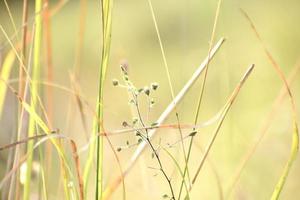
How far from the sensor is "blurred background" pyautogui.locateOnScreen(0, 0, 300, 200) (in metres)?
1.01

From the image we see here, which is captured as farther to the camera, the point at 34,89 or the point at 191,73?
the point at 191,73

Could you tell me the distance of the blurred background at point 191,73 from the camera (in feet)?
3.31

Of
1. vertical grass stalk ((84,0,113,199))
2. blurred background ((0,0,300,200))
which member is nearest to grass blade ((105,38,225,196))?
vertical grass stalk ((84,0,113,199))

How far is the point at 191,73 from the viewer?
138 cm

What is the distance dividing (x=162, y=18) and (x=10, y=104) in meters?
0.63

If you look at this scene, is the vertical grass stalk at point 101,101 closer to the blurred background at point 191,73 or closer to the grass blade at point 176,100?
the grass blade at point 176,100

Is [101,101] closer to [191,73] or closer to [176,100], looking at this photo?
[176,100]

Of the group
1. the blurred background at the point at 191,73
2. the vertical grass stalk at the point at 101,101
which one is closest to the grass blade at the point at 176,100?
the vertical grass stalk at the point at 101,101

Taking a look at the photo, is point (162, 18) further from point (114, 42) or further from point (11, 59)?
point (11, 59)

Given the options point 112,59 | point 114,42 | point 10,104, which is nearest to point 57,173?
point 10,104

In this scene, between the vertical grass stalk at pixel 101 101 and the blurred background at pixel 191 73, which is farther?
the blurred background at pixel 191 73

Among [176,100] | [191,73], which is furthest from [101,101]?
[191,73]

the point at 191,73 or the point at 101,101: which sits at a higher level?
the point at 191,73

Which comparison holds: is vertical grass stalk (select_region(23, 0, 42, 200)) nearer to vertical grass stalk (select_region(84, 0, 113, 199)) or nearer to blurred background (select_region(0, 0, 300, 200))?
vertical grass stalk (select_region(84, 0, 113, 199))
